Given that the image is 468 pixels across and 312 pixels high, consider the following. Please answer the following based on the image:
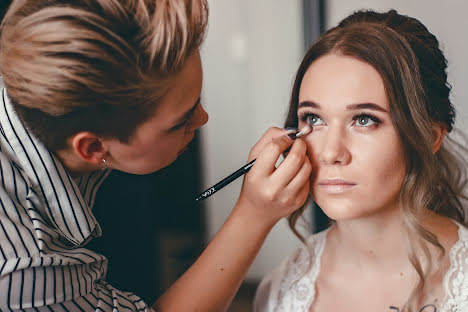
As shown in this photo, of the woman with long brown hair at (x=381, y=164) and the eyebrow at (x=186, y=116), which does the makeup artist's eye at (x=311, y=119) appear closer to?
the woman with long brown hair at (x=381, y=164)

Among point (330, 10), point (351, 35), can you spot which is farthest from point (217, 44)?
point (351, 35)

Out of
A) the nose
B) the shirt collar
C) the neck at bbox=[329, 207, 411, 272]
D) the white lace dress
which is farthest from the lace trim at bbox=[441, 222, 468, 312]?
the shirt collar

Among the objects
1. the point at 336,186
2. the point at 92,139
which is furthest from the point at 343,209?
the point at 92,139

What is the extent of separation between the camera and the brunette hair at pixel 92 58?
2.54ft

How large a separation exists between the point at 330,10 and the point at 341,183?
676 mm

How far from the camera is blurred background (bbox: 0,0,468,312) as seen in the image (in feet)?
4.31

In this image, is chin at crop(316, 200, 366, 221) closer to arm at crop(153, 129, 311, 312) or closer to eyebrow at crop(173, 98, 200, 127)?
arm at crop(153, 129, 311, 312)

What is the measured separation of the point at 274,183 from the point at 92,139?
387mm

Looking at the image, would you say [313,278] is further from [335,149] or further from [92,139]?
[92,139]

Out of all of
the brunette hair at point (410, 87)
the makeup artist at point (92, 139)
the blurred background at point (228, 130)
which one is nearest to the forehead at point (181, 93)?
the makeup artist at point (92, 139)

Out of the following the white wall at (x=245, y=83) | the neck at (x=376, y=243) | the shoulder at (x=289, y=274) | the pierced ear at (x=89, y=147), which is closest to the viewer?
the pierced ear at (x=89, y=147)

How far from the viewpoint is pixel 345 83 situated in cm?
102

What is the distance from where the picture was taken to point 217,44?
1852 mm

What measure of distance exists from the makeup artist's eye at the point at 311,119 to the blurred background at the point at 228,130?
1.52 feet
